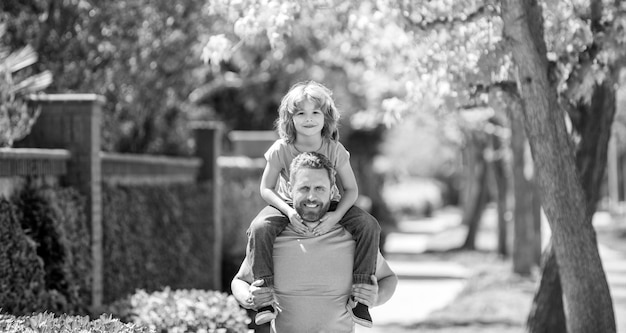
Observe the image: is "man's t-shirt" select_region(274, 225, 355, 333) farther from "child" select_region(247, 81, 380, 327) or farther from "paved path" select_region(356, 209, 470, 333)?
"paved path" select_region(356, 209, 470, 333)

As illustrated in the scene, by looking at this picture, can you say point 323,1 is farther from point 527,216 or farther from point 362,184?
point 362,184

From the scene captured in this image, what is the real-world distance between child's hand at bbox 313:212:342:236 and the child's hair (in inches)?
20.8

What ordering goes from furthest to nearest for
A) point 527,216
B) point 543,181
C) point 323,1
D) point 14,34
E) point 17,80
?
point 527,216
point 14,34
point 17,80
point 323,1
point 543,181

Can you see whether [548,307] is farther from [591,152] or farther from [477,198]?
[477,198]

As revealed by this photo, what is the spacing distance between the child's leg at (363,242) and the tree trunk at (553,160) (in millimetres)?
2633

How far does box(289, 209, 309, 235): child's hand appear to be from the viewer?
4379 mm

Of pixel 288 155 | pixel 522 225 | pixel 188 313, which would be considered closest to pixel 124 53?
pixel 188 313

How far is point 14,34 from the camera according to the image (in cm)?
1074

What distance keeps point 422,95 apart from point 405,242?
2217 centimetres

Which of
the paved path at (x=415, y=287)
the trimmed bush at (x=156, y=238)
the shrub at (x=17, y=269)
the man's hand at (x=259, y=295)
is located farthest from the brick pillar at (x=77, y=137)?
the man's hand at (x=259, y=295)

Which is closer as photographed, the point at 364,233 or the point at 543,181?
the point at 364,233

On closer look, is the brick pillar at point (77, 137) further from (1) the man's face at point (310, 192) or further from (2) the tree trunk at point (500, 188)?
(2) the tree trunk at point (500, 188)

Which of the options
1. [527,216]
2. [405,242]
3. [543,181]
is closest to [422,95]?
[543,181]

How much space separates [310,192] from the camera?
14.2 ft
